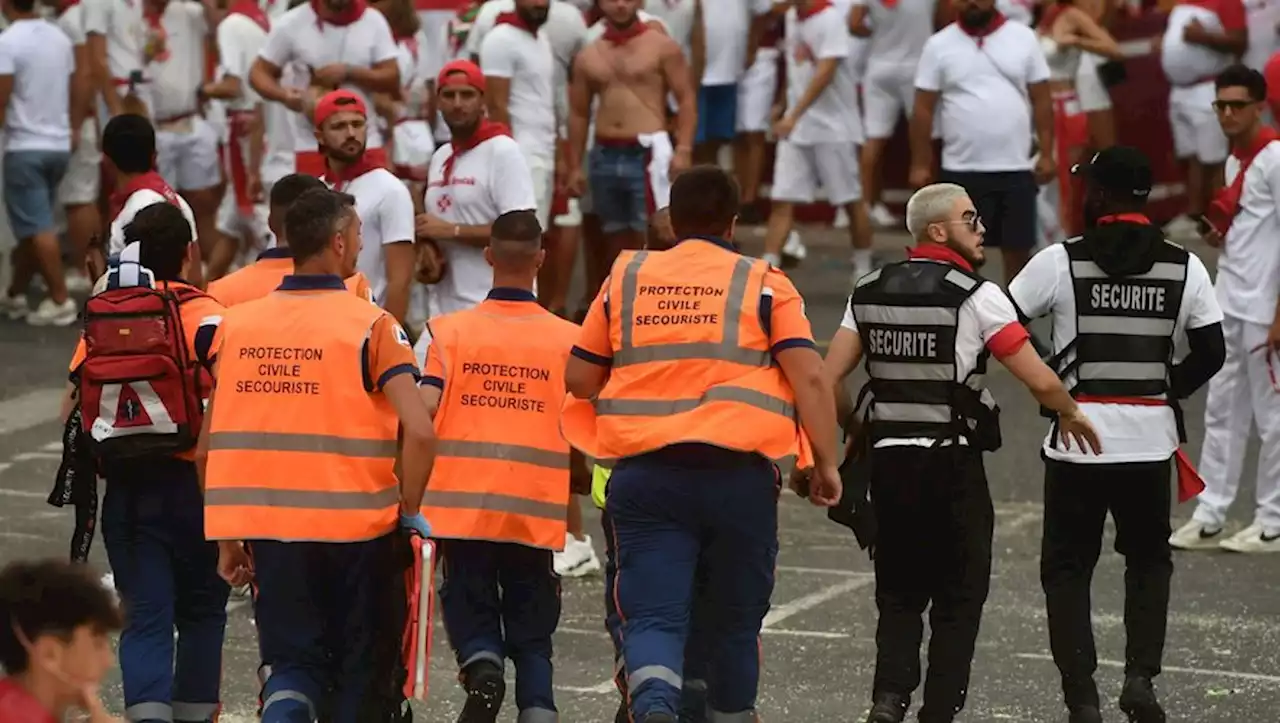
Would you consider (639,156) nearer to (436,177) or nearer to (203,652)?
(436,177)

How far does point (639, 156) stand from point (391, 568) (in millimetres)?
8048

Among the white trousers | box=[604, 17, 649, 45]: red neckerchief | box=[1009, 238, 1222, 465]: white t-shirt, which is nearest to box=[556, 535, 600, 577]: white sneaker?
the white trousers

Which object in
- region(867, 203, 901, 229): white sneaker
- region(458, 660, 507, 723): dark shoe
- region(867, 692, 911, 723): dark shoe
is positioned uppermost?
region(867, 203, 901, 229): white sneaker

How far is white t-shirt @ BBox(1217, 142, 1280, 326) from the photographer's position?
12.1 metres

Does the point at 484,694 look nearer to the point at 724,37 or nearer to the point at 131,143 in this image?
the point at 131,143

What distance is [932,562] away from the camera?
8773 millimetres

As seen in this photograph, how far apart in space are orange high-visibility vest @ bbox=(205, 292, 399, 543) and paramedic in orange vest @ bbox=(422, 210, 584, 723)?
2.88 feet

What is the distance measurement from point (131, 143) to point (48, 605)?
501 cm

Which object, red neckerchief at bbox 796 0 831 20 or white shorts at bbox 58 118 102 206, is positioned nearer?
red neckerchief at bbox 796 0 831 20

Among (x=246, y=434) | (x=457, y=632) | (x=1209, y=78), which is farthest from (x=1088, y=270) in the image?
(x=1209, y=78)

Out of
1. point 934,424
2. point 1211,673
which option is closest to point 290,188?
point 934,424

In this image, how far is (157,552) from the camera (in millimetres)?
8336

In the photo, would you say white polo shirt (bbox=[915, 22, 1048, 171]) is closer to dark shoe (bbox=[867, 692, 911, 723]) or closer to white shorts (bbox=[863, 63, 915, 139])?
white shorts (bbox=[863, 63, 915, 139])

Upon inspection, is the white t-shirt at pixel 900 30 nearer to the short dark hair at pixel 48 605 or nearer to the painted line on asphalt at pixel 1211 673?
the painted line on asphalt at pixel 1211 673
